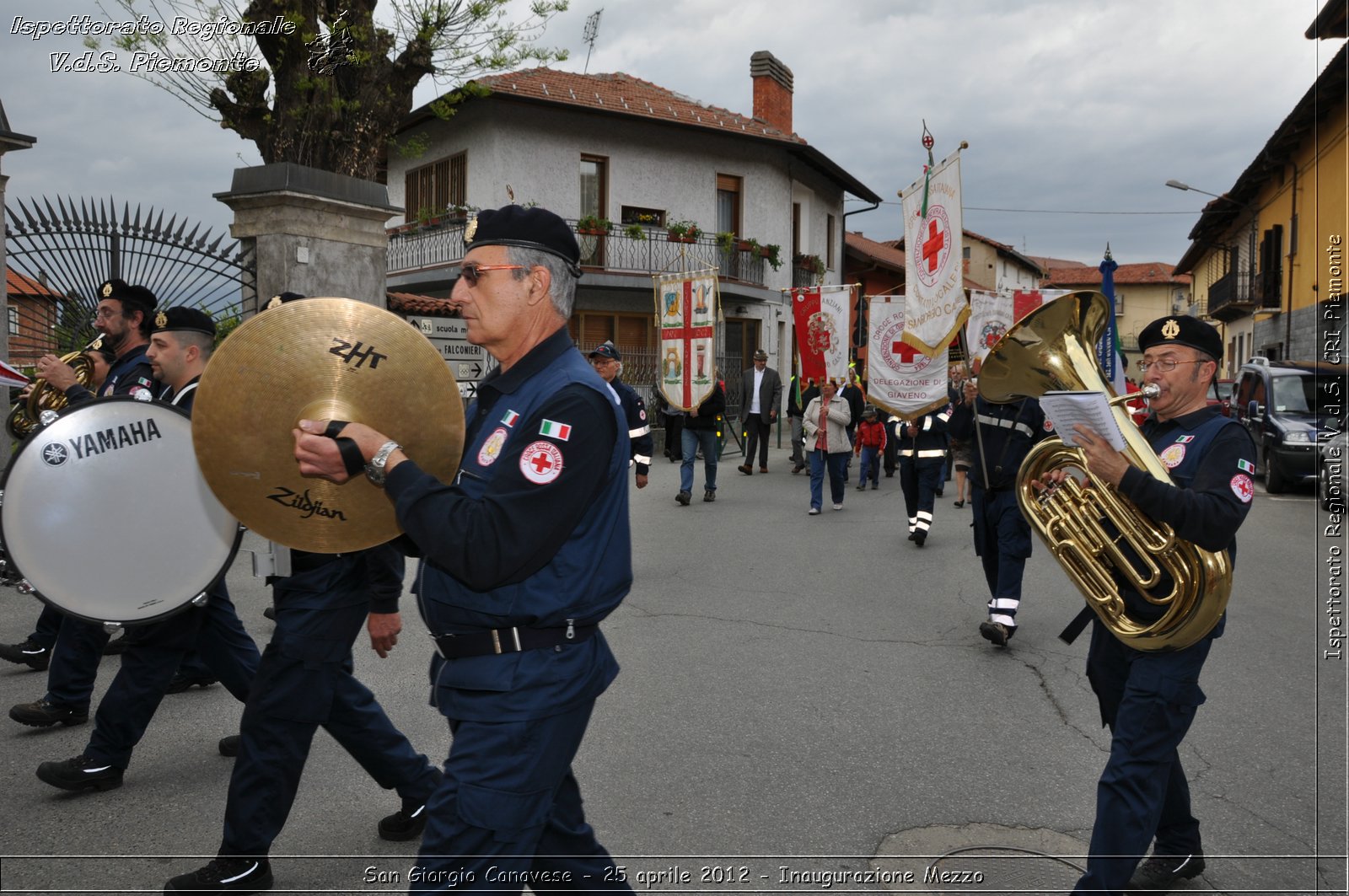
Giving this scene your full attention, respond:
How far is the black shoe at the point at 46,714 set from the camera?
448cm

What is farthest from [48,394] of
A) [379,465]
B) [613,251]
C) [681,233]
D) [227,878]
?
[681,233]

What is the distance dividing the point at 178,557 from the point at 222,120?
27.2ft

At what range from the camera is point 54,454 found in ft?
11.3

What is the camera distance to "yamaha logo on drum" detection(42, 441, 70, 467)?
343 cm

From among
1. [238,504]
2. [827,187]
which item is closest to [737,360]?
[827,187]

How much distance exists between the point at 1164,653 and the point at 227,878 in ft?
9.54

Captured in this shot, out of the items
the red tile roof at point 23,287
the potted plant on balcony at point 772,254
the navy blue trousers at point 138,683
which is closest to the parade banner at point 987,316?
the potted plant on balcony at point 772,254

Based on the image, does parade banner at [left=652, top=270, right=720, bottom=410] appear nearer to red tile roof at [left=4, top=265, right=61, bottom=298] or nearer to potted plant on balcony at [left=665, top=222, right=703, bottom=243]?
red tile roof at [left=4, top=265, right=61, bottom=298]

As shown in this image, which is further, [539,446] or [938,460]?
[938,460]

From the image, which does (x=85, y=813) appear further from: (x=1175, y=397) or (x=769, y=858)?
(x=1175, y=397)

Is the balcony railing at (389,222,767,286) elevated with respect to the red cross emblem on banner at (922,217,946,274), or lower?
elevated

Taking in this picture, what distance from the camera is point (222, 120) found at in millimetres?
10445

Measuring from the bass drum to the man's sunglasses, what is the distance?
155 cm

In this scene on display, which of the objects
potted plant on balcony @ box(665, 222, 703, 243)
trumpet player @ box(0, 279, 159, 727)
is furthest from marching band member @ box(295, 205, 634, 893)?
potted plant on balcony @ box(665, 222, 703, 243)
